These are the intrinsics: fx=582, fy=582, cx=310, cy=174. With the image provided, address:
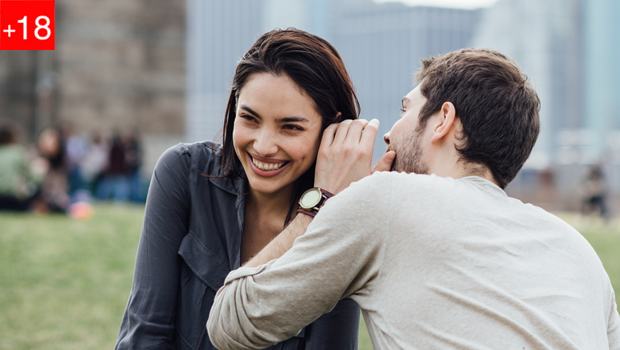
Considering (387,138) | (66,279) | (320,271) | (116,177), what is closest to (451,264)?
(320,271)

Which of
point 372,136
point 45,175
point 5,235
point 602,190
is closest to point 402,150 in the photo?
point 372,136

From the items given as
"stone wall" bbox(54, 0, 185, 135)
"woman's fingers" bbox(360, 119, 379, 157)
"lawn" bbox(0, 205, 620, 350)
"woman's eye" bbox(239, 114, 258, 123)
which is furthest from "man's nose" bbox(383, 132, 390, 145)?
"stone wall" bbox(54, 0, 185, 135)

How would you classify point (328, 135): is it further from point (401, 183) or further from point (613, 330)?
point (613, 330)

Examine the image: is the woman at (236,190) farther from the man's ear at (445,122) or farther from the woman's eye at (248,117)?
the man's ear at (445,122)

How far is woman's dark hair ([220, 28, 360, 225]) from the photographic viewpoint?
7.91ft

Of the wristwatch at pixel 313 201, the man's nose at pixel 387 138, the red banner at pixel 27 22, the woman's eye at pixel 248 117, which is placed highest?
the red banner at pixel 27 22

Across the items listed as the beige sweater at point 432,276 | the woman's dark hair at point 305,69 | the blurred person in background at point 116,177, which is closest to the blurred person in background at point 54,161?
the blurred person in background at point 116,177

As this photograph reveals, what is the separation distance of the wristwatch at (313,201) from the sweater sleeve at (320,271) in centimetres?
34

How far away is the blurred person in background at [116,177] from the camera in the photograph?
49.0 ft

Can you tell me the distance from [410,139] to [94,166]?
48.4ft

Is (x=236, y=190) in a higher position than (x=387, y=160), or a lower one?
lower

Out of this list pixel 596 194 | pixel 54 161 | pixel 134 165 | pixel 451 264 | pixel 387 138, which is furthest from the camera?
pixel 596 194

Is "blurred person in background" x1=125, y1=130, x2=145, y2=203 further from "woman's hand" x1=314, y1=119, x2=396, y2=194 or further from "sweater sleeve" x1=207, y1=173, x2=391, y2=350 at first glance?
"sweater sleeve" x1=207, y1=173, x2=391, y2=350

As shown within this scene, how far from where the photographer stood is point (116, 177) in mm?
14992
